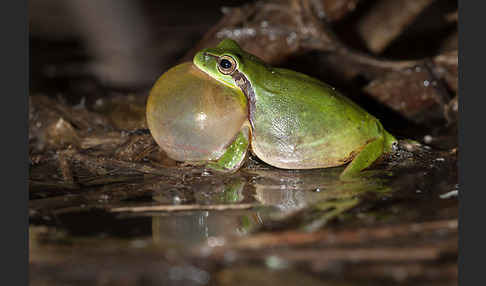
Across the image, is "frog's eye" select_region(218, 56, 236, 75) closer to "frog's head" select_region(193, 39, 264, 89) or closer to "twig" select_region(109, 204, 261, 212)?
"frog's head" select_region(193, 39, 264, 89)

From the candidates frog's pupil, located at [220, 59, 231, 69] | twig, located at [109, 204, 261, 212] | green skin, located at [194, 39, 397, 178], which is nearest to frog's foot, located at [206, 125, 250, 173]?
green skin, located at [194, 39, 397, 178]

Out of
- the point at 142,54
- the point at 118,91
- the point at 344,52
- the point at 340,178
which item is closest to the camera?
the point at 340,178

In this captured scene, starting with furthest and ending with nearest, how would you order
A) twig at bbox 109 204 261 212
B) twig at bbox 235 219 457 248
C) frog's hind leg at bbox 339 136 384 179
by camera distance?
1. frog's hind leg at bbox 339 136 384 179
2. twig at bbox 109 204 261 212
3. twig at bbox 235 219 457 248

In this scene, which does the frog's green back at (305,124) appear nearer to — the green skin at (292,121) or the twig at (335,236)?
the green skin at (292,121)

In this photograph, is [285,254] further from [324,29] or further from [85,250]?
[324,29]

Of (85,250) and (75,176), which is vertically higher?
A: (75,176)

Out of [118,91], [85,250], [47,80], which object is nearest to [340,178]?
[85,250]

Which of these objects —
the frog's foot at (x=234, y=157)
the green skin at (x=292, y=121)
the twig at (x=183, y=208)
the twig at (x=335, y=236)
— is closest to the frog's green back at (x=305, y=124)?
the green skin at (x=292, y=121)
